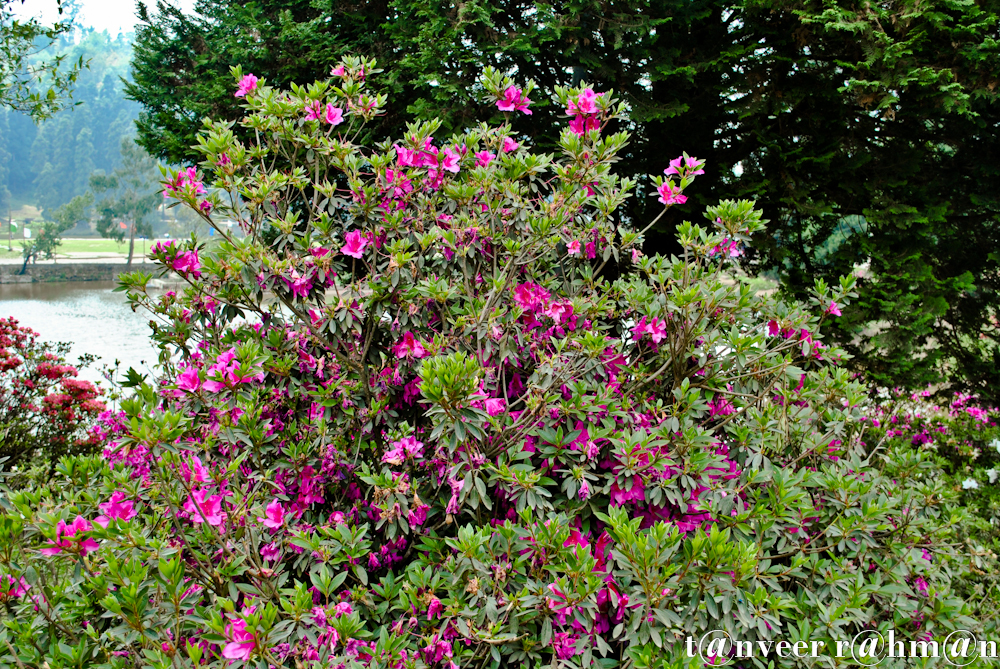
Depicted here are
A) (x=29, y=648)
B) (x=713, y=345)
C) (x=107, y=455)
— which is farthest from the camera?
(x=107, y=455)

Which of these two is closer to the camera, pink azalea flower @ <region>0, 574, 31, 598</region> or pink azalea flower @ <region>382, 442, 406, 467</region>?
pink azalea flower @ <region>0, 574, 31, 598</region>

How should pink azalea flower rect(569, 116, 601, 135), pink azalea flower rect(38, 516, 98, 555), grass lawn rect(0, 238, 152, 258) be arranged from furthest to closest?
1. grass lawn rect(0, 238, 152, 258)
2. pink azalea flower rect(569, 116, 601, 135)
3. pink azalea flower rect(38, 516, 98, 555)

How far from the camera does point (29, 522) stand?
146cm

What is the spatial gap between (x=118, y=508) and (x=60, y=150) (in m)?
62.1

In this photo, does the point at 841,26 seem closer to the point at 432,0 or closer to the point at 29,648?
the point at 432,0

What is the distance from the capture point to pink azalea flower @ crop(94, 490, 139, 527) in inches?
62.9

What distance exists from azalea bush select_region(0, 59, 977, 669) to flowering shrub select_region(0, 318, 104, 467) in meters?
3.52

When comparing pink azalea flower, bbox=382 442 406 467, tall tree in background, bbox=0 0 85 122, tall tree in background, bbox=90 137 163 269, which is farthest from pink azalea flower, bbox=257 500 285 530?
tall tree in background, bbox=90 137 163 269

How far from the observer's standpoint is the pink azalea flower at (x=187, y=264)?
1.98 m

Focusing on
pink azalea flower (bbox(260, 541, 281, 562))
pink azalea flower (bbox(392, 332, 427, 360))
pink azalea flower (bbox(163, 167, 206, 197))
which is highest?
pink azalea flower (bbox(163, 167, 206, 197))

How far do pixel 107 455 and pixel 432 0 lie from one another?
495 cm

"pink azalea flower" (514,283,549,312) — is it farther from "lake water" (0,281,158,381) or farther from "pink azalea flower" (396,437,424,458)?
"lake water" (0,281,158,381)

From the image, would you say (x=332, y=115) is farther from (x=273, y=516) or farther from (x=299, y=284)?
(x=273, y=516)

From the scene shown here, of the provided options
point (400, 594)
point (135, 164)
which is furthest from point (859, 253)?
point (135, 164)
